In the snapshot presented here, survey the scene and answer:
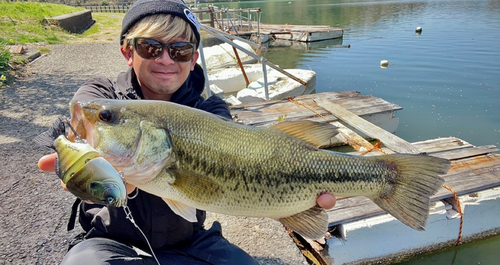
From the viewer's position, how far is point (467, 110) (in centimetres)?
1170

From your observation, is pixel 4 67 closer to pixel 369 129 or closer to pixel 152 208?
pixel 152 208

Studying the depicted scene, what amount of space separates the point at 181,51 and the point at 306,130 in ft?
3.87

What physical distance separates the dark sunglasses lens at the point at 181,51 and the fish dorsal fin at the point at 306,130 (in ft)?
3.07

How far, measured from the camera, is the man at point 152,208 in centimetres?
253

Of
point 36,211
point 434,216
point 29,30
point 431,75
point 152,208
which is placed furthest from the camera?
Answer: point 29,30

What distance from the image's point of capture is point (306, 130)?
2482mm

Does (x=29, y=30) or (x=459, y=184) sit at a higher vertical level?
(x=29, y=30)

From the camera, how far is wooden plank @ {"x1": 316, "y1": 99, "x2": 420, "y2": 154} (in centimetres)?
659

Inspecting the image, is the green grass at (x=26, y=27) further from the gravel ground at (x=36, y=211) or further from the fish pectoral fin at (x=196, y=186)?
the fish pectoral fin at (x=196, y=186)

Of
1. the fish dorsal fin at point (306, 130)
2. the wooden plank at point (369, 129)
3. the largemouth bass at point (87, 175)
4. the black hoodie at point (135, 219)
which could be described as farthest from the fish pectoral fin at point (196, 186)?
the wooden plank at point (369, 129)

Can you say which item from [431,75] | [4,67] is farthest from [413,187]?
[431,75]

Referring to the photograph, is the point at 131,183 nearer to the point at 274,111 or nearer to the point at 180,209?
the point at 180,209

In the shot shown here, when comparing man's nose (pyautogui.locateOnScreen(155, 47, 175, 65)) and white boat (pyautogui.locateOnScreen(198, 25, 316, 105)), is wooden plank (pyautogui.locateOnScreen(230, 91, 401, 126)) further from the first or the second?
man's nose (pyautogui.locateOnScreen(155, 47, 175, 65))

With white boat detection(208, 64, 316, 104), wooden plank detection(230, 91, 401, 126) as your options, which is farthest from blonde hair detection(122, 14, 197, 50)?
white boat detection(208, 64, 316, 104)
